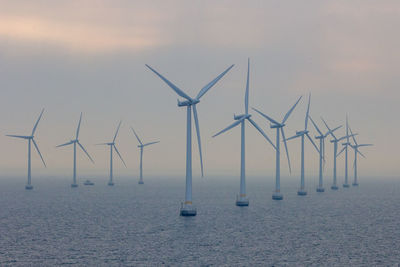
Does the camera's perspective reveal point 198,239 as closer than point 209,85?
Yes

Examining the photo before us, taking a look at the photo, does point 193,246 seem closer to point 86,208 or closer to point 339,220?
point 339,220

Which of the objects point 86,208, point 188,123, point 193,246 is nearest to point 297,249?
point 193,246

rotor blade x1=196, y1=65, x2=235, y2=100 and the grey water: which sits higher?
rotor blade x1=196, y1=65, x2=235, y2=100

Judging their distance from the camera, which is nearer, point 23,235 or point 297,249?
point 297,249

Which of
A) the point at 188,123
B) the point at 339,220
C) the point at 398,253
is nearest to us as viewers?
the point at 398,253

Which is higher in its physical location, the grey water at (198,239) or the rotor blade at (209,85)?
the rotor blade at (209,85)

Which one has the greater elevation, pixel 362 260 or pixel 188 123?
pixel 188 123

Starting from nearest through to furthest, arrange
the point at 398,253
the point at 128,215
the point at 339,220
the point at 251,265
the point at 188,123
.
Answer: the point at 251,265
the point at 398,253
the point at 188,123
the point at 339,220
the point at 128,215

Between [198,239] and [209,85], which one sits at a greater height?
[209,85]

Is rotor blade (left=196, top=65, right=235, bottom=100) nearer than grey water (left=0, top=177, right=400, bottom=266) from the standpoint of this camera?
No

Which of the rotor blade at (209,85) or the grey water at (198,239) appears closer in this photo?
the grey water at (198,239)
